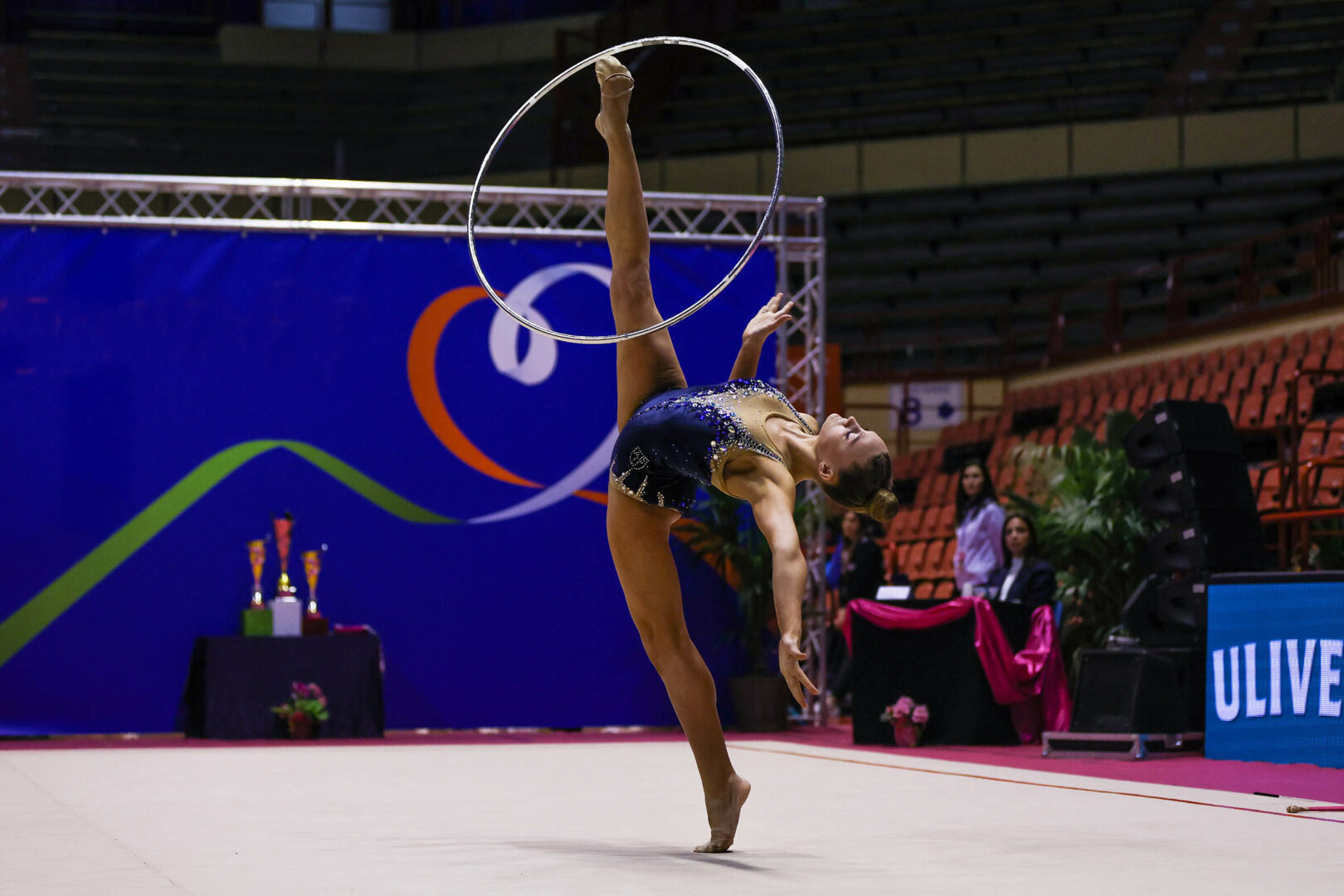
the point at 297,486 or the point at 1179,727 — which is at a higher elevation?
the point at 297,486

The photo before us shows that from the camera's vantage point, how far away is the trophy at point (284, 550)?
8.87m

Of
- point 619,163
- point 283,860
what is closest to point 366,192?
point 619,163

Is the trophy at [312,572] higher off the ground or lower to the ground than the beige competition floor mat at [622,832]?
higher

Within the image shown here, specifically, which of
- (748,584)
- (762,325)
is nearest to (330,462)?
(748,584)

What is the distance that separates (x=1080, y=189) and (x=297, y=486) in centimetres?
1109

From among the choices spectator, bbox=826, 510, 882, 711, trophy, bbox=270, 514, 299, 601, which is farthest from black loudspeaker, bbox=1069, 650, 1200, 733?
trophy, bbox=270, 514, 299, 601

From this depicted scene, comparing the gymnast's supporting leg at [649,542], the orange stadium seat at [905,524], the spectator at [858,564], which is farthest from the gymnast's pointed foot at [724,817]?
the orange stadium seat at [905,524]

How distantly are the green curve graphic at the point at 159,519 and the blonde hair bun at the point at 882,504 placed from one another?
5870 millimetres

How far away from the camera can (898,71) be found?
1850 cm

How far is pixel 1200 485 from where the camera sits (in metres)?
7.24

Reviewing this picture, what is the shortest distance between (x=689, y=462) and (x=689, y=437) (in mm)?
62

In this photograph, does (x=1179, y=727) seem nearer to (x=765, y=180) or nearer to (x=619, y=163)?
(x=619, y=163)

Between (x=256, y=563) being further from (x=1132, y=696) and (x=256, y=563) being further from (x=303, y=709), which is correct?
(x=1132, y=696)

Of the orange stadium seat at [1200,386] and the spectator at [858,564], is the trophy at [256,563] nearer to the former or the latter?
the spectator at [858,564]
